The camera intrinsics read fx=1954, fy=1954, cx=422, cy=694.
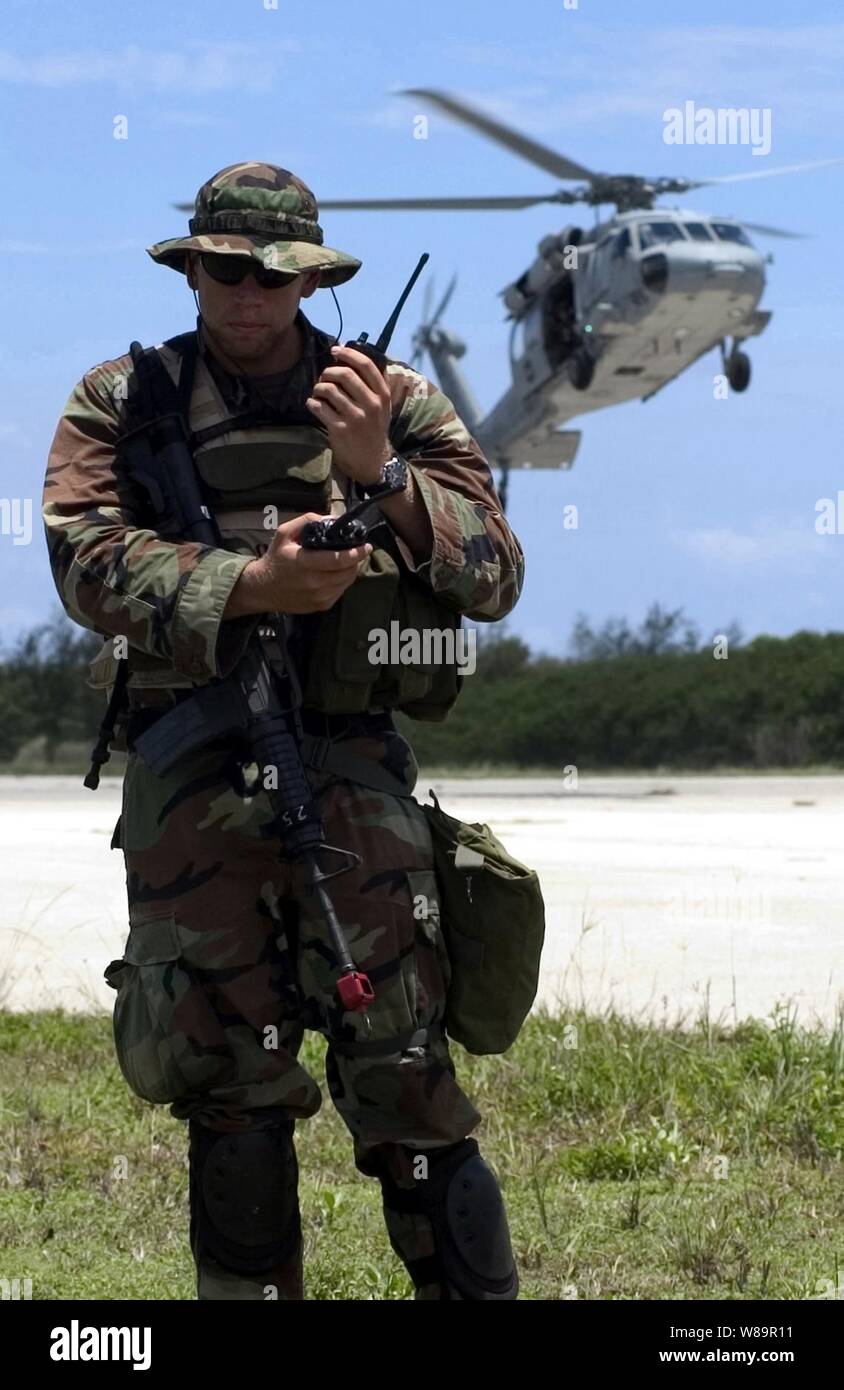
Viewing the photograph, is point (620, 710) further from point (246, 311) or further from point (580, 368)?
point (246, 311)

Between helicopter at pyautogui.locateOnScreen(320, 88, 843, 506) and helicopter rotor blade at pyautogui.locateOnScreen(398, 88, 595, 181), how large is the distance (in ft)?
0.06

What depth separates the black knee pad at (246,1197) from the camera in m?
3.54

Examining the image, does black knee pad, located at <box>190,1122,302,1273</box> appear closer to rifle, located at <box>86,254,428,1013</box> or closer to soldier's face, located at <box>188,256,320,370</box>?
rifle, located at <box>86,254,428,1013</box>

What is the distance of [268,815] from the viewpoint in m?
3.55

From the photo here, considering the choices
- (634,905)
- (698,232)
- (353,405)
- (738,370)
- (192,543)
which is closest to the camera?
(353,405)

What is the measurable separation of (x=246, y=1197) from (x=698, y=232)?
23.4m

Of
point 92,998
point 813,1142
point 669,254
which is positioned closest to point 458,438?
point 813,1142

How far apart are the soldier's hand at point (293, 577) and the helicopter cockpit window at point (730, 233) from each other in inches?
917

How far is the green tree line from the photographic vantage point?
44469mm

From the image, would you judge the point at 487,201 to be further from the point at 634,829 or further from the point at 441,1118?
the point at 441,1118

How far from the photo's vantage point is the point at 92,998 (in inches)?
303

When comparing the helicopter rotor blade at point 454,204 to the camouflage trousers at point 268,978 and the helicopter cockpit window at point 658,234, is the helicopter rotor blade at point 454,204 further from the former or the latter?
the camouflage trousers at point 268,978

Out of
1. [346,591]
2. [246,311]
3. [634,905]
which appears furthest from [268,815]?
[634,905]

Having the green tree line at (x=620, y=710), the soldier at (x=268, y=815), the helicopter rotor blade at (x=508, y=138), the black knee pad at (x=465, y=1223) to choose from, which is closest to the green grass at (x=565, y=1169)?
the black knee pad at (x=465, y=1223)
